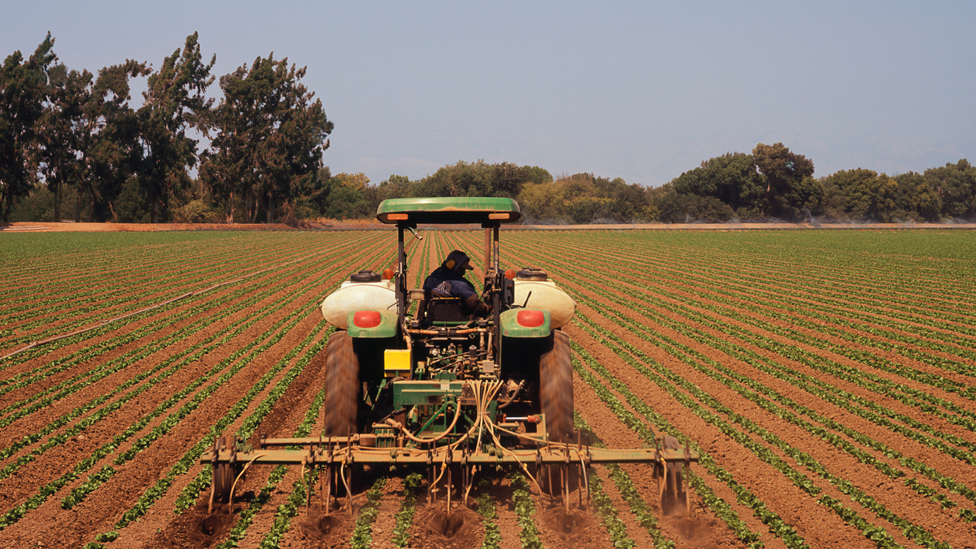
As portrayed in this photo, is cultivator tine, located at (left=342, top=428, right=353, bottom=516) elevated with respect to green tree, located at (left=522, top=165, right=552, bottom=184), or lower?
lower

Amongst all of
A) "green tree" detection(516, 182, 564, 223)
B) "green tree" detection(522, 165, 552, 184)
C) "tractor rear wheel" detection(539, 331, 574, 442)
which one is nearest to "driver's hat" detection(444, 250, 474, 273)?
"tractor rear wheel" detection(539, 331, 574, 442)

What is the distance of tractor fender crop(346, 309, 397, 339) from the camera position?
17.2 feet

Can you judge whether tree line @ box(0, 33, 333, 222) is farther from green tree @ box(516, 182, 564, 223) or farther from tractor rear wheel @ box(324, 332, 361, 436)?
tractor rear wheel @ box(324, 332, 361, 436)

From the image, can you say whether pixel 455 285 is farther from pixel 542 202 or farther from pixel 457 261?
pixel 542 202

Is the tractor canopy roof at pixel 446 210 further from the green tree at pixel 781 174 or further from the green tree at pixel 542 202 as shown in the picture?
the green tree at pixel 781 174

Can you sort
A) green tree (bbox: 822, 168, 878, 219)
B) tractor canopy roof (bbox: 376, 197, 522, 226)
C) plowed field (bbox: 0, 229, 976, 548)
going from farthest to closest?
green tree (bbox: 822, 168, 878, 219) → plowed field (bbox: 0, 229, 976, 548) → tractor canopy roof (bbox: 376, 197, 522, 226)

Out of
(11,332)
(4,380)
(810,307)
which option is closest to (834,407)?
(810,307)

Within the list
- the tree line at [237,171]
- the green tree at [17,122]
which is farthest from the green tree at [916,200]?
the green tree at [17,122]

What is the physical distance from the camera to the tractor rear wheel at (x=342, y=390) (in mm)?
5234

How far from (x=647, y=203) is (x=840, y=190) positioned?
3445 cm

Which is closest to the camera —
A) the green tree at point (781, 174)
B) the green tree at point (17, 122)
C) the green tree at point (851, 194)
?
the green tree at point (17, 122)

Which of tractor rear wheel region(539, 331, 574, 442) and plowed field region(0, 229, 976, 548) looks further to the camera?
tractor rear wheel region(539, 331, 574, 442)

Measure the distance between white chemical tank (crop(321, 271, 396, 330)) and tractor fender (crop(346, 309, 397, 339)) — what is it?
206 cm

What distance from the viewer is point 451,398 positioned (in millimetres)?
5070
